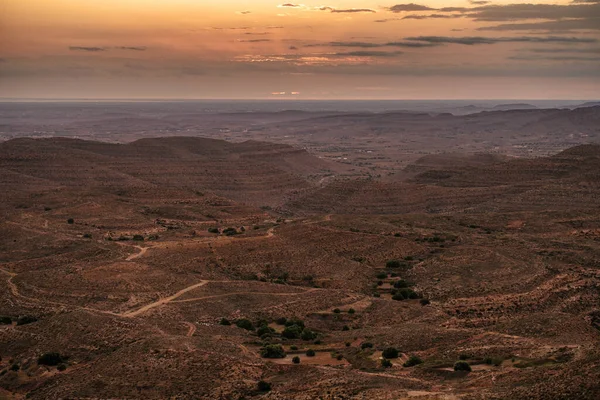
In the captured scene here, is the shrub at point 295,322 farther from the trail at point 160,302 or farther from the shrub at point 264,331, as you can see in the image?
the trail at point 160,302

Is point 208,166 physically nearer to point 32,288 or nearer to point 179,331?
point 32,288

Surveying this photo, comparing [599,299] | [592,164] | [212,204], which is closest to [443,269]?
[599,299]

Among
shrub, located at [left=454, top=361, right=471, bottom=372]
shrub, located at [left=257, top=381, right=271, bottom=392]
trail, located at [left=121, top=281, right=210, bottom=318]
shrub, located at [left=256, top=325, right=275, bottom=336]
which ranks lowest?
shrub, located at [left=256, top=325, right=275, bottom=336]

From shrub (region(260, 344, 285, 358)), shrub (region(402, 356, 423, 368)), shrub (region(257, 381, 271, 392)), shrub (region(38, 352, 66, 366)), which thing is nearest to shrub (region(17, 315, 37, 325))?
shrub (region(38, 352, 66, 366))

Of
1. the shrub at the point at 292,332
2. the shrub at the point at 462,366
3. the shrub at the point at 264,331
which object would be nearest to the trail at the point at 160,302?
the shrub at the point at 264,331

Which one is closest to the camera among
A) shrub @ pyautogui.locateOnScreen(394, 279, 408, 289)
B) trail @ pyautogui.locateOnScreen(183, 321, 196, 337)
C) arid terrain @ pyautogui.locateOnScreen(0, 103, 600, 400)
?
arid terrain @ pyautogui.locateOnScreen(0, 103, 600, 400)

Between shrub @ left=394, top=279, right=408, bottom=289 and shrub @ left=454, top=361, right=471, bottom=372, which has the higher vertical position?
shrub @ left=454, top=361, right=471, bottom=372

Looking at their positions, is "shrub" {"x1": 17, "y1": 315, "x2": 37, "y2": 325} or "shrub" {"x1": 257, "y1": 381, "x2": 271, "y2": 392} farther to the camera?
"shrub" {"x1": 17, "y1": 315, "x2": 37, "y2": 325}

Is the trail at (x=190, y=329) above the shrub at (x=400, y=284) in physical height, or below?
above

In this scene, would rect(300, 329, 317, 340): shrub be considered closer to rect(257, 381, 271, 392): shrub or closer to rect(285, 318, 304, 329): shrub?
rect(285, 318, 304, 329): shrub
